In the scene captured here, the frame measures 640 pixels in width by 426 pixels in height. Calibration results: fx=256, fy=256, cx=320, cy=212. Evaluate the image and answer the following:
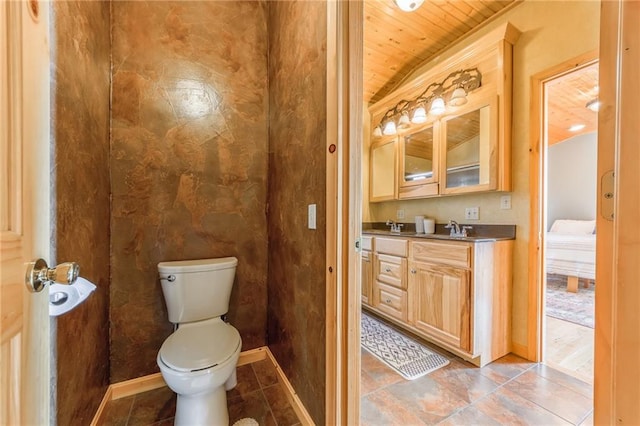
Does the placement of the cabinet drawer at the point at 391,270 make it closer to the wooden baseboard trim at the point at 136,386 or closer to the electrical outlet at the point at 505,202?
the electrical outlet at the point at 505,202

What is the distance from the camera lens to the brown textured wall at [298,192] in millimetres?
1155

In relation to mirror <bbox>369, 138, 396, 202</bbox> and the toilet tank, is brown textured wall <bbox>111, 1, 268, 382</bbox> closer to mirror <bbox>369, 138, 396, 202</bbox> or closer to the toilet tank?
the toilet tank

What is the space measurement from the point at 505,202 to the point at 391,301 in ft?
4.12

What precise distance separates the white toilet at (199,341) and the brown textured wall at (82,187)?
316 mm

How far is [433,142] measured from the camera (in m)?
2.49

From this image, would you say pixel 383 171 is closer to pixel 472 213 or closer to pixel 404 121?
pixel 404 121

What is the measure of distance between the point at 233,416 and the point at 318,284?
2.88 feet

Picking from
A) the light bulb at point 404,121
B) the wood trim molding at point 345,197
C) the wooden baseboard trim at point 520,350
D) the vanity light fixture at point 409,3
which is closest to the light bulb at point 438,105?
the light bulb at point 404,121

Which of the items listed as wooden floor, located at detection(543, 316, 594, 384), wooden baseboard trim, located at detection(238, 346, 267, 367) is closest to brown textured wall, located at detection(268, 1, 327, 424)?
wooden baseboard trim, located at detection(238, 346, 267, 367)

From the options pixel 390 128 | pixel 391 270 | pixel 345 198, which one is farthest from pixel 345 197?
pixel 390 128

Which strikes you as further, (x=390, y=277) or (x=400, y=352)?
(x=390, y=277)

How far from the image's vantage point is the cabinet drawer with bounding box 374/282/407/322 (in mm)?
2236

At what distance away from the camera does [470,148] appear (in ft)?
7.23

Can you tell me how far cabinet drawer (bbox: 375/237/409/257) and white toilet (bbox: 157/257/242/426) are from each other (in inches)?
54.9
